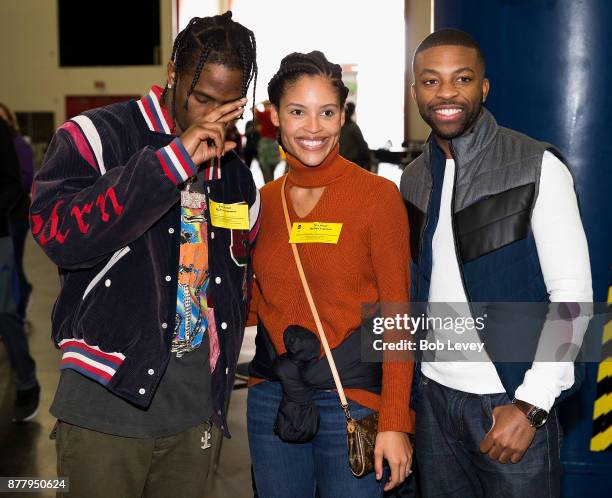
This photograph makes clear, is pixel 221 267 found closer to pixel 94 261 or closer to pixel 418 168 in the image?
pixel 94 261

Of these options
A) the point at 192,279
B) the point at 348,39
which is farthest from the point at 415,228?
the point at 348,39

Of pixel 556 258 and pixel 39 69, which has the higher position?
pixel 39 69

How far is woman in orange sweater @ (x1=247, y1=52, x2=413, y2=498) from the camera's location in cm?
210

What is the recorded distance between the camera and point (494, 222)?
82.9 inches

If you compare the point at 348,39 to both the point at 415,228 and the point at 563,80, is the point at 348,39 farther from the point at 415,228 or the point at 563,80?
the point at 415,228

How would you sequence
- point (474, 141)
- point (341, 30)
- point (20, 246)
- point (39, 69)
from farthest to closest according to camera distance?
point (39, 69) → point (341, 30) → point (20, 246) → point (474, 141)

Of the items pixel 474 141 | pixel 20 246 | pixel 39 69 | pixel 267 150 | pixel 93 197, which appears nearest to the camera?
pixel 93 197

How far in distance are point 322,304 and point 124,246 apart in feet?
1.95

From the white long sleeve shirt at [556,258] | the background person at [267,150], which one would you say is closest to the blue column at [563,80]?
the white long sleeve shirt at [556,258]

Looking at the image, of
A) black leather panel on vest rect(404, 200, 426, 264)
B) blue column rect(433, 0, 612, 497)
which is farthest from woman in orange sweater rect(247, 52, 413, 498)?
blue column rect(433, 0, 612, 497)

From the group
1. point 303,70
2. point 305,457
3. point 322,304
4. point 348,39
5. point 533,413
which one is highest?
point 348,39

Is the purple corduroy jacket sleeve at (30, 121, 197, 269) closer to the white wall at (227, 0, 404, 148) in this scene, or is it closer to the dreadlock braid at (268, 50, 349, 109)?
the dreadlock braid at (268, 50, 349, 109)

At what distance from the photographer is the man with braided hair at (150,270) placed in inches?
68.2

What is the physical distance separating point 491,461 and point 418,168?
0.89m
